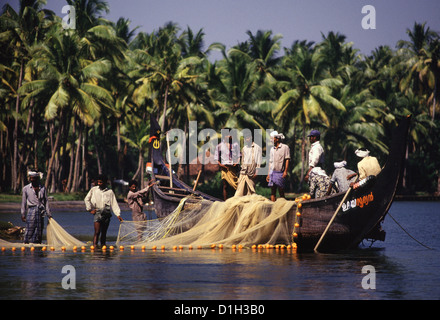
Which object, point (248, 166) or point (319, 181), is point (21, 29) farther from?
point (319, 181)

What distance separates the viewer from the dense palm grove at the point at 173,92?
3891 centimetres

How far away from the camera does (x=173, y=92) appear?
45.5m

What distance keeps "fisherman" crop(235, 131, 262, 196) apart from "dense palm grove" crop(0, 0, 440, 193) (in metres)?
20.9

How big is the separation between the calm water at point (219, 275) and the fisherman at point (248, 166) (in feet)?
6.34

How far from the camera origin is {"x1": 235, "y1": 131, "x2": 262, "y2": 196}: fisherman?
16438 millimetres

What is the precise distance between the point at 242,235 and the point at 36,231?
4035mm

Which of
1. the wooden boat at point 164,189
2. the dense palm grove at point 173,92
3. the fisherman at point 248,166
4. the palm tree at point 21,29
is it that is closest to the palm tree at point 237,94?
the dense palm grove at point 173,92

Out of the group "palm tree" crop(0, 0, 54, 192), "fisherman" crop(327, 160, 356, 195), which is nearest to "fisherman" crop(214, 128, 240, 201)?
"fisherman" crop(327, 160, 356, 195)

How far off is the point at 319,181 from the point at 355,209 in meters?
1.31

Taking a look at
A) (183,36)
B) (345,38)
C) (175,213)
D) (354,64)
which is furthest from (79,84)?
(354,64)

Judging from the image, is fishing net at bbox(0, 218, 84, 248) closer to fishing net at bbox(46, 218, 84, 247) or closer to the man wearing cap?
fishing net at bbox(46, 218, 84, 247)

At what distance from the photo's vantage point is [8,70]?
42094 mm

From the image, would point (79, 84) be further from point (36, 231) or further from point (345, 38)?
point (345, 38)
